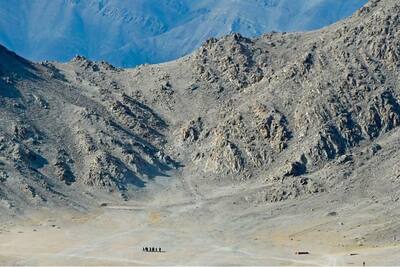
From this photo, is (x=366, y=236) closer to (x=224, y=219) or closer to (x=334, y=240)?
(x=334, y=240)

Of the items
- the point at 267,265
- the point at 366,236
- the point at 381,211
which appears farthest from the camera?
the point at 381,211

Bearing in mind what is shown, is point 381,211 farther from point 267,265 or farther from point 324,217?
point 267,265

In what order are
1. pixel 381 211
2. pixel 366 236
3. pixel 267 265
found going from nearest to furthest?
pixel 267 265
pixel 366 236
pixel 381 211

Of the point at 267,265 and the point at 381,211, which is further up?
the point at 381,211

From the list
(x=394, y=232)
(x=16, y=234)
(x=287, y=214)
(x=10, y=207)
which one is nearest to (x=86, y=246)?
(x=16, y=234)

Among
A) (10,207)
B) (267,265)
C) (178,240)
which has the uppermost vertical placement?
(10,207)

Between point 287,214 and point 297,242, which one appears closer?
point 297,242

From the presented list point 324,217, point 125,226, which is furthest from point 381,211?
A: point 125,226
